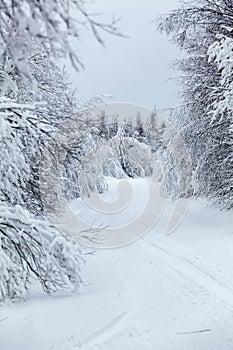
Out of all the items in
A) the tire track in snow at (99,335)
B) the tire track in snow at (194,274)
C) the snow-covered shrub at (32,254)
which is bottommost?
the tire track in snow at (99,335)

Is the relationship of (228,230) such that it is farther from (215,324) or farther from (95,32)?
(95,32)

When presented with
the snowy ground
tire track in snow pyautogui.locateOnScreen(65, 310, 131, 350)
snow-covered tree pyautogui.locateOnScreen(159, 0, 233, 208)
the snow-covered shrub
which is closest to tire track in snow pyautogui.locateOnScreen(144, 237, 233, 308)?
the snowy ground

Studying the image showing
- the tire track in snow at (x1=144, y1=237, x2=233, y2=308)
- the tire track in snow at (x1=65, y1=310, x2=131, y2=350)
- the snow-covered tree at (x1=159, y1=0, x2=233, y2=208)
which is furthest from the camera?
the snow-covered tree at (x1=159, y1=0, x2=233, y2=208)

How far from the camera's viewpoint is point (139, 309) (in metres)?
8.12

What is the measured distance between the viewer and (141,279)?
10.5 meters

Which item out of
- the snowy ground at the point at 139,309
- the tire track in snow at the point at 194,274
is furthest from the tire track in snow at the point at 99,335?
the tire track in snow at the point at 194,274

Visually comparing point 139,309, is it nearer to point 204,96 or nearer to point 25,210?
point 25,210

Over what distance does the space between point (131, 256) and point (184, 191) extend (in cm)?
1084

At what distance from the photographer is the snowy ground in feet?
21.9

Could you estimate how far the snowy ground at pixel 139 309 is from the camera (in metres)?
6.68

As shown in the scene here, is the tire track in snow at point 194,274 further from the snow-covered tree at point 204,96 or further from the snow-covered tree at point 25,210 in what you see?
the snow-covered tree at point 204,96

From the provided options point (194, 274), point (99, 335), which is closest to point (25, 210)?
point (99, 335)

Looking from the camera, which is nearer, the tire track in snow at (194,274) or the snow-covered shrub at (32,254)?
the snow-covered shrub at (32,254)

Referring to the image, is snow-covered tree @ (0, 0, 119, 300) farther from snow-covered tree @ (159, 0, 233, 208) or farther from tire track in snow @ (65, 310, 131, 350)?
snow-covered tree @ (159, 0, 233, 208)
